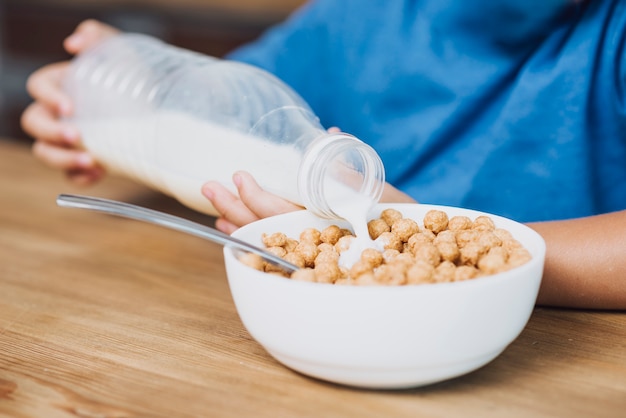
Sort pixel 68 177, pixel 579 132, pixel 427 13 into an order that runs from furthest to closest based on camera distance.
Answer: pixel 68 177 < pixel 427 13 < pixel 579 132

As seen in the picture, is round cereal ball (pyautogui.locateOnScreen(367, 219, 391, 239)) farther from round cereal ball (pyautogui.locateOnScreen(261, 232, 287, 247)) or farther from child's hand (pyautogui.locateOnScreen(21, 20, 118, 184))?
child's hand (pyautogui.locateOnScreen(21, 20, 118, 184))

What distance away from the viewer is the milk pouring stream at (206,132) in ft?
2.28

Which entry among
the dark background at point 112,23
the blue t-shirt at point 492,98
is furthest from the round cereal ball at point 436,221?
the dark background at point 112,23

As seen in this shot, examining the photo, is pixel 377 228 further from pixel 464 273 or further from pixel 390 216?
pixel 464 273

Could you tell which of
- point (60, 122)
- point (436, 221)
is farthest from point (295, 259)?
point (60, 122)

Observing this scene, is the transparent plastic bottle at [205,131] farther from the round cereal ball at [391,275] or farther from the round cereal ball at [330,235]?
the round cereal ball at [391,275]

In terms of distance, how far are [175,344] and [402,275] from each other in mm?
231

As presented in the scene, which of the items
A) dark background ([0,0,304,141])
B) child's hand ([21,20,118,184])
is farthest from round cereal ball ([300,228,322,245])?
dark background ([0,0,304,141])

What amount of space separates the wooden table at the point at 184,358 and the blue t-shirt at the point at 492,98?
0.28 metres

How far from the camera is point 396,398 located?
1.87 ft

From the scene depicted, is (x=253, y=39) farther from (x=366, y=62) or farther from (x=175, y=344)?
(x=175, y=344)

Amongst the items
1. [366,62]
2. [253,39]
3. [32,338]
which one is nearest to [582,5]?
[366,62]

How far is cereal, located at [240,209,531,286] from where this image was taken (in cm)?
57

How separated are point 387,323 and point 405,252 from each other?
148mm
